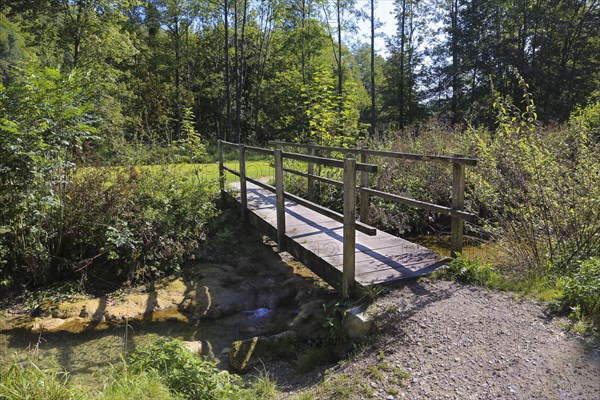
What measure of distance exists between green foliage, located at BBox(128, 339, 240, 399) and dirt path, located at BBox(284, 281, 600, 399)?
29.6 inches

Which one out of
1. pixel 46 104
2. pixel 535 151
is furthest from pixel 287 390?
pixel 46 104

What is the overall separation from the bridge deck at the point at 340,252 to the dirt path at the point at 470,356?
542mm

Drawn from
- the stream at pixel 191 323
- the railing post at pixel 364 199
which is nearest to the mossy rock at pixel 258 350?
the stream at pixel 191 323

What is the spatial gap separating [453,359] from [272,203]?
5.57 metres

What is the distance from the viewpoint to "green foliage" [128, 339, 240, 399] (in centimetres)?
323

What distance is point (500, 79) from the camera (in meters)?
29.8

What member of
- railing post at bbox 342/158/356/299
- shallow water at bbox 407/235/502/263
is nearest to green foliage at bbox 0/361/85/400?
railing post at bbox 342/158/356/299

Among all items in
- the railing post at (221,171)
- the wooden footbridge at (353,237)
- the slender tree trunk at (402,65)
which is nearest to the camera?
the wooden footbridge at (353,237)

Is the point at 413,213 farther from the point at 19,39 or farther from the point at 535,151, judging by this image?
the point at 19,39

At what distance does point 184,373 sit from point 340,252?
2526 millimetres

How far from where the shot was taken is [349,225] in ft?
14.2

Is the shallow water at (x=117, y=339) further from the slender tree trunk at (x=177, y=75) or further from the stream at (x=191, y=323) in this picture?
the slender tree trunk at (x=177, y=75)

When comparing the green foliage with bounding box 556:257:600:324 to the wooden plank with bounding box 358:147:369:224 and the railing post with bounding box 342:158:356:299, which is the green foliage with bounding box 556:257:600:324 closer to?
the railing post with bounding box 342:158:356:299

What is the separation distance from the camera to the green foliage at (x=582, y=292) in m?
3.51
